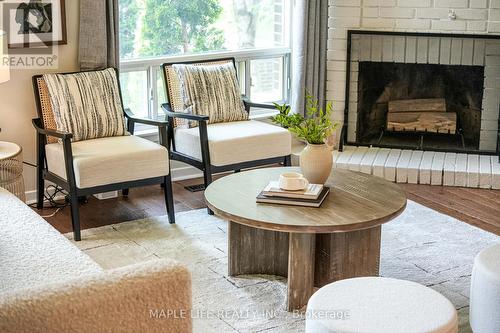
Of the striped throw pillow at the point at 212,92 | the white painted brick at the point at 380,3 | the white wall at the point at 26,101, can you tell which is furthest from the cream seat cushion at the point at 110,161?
the white painted brick at the point at 380,3

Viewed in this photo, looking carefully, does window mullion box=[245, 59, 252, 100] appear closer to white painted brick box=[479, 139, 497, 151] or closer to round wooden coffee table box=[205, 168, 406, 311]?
white painted brick box=[479, 139, 497, 151]

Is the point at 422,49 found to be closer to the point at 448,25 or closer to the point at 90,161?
the point at 448,25

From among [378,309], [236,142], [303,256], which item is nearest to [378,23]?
[236,142]

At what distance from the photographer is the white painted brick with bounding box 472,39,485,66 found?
5574 millimetres

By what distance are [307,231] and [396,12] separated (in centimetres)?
282

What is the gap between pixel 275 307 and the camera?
3477mm

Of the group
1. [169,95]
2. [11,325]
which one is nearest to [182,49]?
[169,95]

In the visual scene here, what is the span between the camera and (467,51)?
5.62 m

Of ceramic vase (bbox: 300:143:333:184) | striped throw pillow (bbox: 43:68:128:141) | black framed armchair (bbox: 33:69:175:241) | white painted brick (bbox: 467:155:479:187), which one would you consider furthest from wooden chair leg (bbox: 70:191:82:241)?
white painted brick (bbox: 467:155:479:187)

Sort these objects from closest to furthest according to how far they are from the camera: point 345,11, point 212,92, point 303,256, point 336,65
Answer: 1. point 303,256
2. point 212,92
3. point 345,11
4. point 336,65

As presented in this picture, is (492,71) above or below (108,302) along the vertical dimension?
above

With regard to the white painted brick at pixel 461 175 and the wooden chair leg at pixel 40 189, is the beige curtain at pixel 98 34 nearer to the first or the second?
the wooden chair leg at pixel 40 189

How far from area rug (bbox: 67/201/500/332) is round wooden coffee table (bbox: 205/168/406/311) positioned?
0.36 feet

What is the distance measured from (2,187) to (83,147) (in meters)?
0.55
